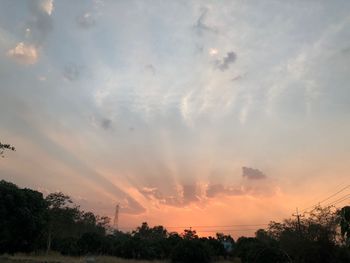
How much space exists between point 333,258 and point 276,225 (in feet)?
88.5

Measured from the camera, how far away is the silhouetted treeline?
54031 millimetres

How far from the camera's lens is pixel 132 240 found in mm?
78250

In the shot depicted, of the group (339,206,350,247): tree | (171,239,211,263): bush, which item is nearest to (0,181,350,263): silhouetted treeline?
(171,239,211,263): bush

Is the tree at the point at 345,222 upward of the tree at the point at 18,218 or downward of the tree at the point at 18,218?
downward

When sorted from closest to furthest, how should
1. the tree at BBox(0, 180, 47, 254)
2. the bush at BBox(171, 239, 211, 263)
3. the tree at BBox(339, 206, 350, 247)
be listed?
the tree at BBox(339, 206, 350, 247)
the tree at BBox(0, 180, 47, 254)
the bush at BBox(171, 239, 211, 263)

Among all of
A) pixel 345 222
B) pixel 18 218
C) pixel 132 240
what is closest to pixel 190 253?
pixel 132 240

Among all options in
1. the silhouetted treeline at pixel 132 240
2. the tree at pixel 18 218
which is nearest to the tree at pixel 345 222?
the silhouetted treeline at pixel 132 240

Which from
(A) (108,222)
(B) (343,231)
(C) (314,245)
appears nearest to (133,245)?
(C) (314,245)

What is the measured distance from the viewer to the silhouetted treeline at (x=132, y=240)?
5403 centimetres

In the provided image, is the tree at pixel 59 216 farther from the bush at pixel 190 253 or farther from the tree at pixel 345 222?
the tree at pixel 345 222

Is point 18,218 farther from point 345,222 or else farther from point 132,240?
point 345,222

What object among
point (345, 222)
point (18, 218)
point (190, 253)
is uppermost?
point (18, 218)

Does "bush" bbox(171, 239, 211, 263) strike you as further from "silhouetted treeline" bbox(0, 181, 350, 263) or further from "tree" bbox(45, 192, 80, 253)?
"tree" bbox(45, 192, 80, 253)

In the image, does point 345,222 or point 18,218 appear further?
point 18,218
